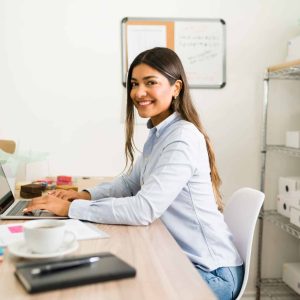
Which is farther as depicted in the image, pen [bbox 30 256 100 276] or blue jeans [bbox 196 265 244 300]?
Result: blue jeans [bbox 196 265 244 300]

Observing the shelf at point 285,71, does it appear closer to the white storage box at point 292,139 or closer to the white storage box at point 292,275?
Result: the white storage box at point 292,139

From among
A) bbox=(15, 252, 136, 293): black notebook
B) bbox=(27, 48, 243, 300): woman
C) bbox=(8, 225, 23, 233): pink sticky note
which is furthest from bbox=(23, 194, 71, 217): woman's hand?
bbox=(15, 252, 136, 293): black notebook

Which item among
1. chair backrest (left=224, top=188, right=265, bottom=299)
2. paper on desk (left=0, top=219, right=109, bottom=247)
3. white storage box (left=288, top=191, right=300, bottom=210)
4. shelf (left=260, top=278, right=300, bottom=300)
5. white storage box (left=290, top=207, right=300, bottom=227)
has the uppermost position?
paper on desk (left=0, top=219, right=109, bottom=247)

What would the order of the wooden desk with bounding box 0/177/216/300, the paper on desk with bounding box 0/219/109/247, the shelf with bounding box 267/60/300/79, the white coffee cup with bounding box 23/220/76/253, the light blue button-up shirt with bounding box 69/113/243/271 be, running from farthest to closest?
the shelf with bounding box 267/60/300/79, the light blue button-up shirt with bounding box 69/113/243/271, the paper on desk with bounding box 0/219/109/247, the white coffee cup with bounding box 23/220/76/253, the wooden desk with bounding box 0/177/216/300

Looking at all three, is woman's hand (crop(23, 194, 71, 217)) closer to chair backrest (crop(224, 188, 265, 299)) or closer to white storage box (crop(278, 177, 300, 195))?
chair backrest (crop(224, 188, 265, 299))

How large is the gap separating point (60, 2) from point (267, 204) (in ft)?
5.70

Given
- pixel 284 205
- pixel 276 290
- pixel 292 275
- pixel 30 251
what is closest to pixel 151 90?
pixel 30 251

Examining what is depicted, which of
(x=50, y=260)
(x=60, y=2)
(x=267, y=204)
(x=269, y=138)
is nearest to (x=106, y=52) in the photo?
(x=60, y=2)

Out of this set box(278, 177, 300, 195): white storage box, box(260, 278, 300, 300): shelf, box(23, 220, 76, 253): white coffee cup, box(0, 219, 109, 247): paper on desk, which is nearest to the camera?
box(23, 220, 76, 253): white coffee cup

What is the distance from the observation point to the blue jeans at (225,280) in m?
1.39

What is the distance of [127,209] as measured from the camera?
1.31 meters

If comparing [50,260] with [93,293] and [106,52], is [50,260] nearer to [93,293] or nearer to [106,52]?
[93,293]

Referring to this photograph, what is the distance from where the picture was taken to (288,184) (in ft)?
8.67

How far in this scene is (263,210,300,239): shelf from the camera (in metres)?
2.52
